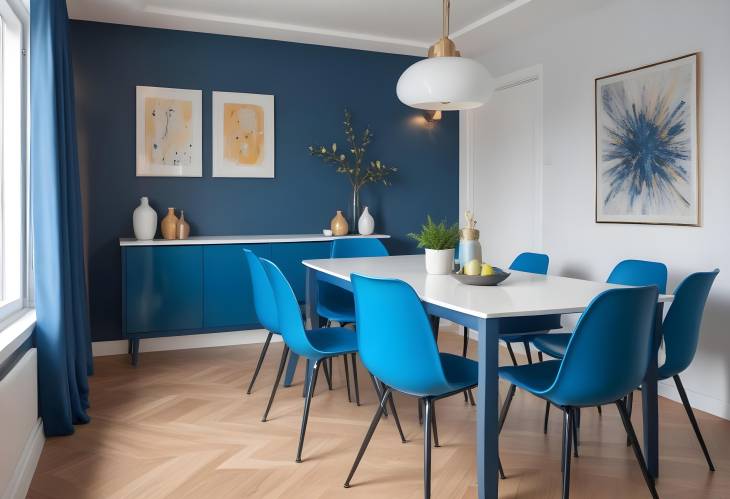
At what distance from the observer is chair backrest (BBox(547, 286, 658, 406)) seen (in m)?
2.14

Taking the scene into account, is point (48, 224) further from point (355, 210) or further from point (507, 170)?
point (507, 170)

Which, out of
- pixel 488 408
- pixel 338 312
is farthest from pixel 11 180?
pixel 488 408

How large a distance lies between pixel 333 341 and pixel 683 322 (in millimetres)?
1617

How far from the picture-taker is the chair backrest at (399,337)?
2.30 metres

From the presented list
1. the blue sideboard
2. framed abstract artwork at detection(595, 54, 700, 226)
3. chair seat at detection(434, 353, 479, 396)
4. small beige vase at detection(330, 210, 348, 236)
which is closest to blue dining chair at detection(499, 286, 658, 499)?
chair seat at detection(434, 353, 479, 396)

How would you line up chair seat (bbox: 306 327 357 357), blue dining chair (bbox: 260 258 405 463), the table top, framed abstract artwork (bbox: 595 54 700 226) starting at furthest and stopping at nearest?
framed abstract artwork (bbox: 595 54 700 226)
chair seat (bbox: 306 327 357 357)
blue dining chair (bbox: 260 258 405 463)
the table top

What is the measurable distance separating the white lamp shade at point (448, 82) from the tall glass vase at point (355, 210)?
2.88m

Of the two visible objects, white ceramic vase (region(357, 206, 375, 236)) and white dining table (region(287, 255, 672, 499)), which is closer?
white dining table (region(287, 255, 672, 499))

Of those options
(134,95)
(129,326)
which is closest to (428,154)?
(134,95)

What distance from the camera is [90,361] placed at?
4270mm

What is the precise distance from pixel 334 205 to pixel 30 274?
2.76 meters

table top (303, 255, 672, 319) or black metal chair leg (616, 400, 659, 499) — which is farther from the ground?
table top (303, 255, 672, 319)

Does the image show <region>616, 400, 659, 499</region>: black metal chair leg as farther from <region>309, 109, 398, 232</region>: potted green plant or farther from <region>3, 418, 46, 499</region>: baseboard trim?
<region>309, 109, 398, 232</region>: potted green plant

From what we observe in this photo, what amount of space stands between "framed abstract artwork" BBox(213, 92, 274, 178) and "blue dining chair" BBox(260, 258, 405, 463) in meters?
2.19
